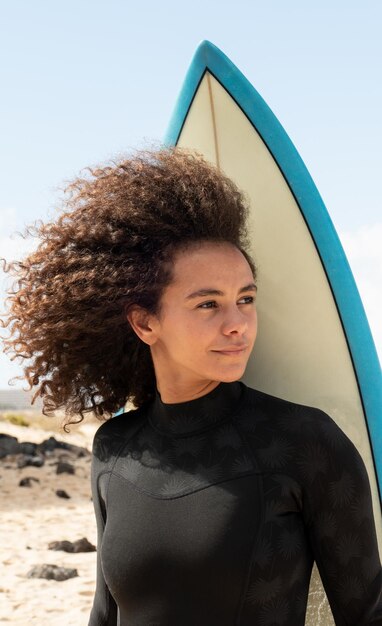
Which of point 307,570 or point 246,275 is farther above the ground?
point 246,275

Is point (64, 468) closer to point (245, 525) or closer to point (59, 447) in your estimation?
point (59, 447)

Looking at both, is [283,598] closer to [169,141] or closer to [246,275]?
[246,275]

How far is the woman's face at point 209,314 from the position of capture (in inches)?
74.9

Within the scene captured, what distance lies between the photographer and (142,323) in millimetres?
2072

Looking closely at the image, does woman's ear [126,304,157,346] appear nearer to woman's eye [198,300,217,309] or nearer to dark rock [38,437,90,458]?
woman's eye [198,300,217,309]

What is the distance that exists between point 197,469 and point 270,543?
240 millimetres

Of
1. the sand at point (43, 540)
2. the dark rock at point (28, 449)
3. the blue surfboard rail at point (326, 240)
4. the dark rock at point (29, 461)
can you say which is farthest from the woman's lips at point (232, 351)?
the dark rock at point (28, 449)

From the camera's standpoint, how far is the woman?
1795 mm

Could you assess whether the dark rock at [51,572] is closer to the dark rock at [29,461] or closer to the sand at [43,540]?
the sand at [43,540]

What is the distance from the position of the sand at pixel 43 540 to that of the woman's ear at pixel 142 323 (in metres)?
1.25

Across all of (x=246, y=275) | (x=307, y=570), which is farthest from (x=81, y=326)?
(x=307, y=570)

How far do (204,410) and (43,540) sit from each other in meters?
6.35

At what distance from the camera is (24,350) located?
2.32 meters

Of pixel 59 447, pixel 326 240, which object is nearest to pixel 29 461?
pixel 59 447
